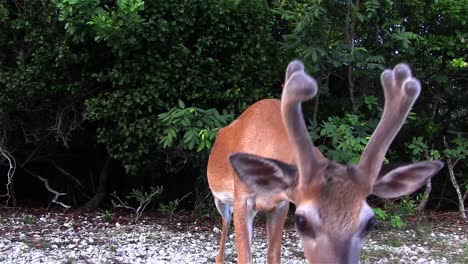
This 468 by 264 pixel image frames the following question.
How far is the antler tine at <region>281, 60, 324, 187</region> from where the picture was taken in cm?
295

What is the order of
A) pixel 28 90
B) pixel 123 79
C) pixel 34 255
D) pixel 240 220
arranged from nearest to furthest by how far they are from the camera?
pixel 240 220
pixel 34 255
pixel 123 79
pixel 28 90

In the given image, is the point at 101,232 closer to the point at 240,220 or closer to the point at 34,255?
the point at 34,255

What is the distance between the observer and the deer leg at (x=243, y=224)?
459cm

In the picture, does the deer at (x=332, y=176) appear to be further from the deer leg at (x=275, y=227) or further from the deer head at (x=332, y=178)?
A: the deer leg at (x=275, y=227)

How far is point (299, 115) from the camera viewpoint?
10.0ft

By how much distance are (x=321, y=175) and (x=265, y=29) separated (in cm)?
486

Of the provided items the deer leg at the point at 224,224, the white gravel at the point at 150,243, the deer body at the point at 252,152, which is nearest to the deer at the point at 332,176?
the deer body at the point at 252,152

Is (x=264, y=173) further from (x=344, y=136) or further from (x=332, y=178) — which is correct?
(x=344, y=136)

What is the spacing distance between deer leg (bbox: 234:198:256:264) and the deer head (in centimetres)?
117

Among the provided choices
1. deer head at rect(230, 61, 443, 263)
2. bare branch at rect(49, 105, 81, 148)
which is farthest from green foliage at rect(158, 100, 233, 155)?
deer head at rect(230, 61, 443, 263)

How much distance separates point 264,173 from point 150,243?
4049 millimetres

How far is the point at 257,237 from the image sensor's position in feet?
24.6

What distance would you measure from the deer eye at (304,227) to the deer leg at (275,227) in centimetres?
170

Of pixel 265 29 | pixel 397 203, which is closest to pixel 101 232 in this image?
pixel 265 29
